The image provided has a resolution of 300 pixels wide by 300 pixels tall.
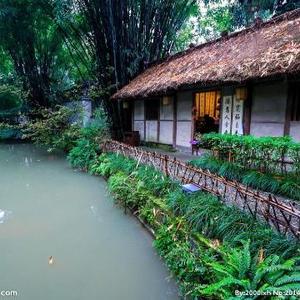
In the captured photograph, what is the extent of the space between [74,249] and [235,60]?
578 cm

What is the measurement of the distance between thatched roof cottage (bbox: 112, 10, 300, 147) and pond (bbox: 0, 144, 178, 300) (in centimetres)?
392

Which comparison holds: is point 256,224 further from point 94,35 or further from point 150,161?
point 94,35

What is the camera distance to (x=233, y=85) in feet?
25.7

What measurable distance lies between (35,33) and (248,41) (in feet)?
38.6

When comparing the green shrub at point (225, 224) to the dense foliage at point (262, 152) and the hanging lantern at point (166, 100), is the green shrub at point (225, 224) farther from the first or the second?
the hanging lantern at point (166, 100)

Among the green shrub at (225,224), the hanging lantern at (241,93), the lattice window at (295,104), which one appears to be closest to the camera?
the green shrub at (225,224)

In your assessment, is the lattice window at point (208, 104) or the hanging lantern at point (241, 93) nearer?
the hanging lantern at point (241, 93)

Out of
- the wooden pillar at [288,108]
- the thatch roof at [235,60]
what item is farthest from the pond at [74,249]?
the wooden pillar at [288,108]

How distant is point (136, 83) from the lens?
11383mm

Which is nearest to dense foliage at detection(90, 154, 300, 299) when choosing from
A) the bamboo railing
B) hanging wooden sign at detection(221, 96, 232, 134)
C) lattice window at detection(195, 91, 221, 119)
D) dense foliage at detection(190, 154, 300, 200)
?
the bamboo railing

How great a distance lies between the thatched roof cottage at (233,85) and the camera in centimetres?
633

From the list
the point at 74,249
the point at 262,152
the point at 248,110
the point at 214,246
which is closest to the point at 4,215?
the point at 74,249

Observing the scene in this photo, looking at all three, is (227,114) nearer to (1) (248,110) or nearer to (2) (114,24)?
(1) (248,110)

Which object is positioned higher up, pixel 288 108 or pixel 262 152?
pixel 288 108
